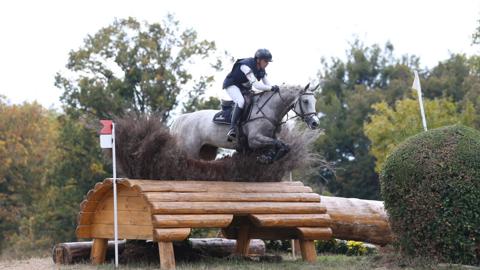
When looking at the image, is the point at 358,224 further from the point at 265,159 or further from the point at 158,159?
the point at 158,159

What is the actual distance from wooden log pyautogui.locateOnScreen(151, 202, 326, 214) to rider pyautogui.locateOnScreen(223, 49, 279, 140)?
1174 mm

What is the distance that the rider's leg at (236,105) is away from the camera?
34.4 ft

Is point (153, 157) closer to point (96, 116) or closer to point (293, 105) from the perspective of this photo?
point (293, 105)

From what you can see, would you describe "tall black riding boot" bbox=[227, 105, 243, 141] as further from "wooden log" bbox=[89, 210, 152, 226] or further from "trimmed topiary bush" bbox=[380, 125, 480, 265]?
"trimmed topiary bush" bbox=[380, 125, 480, 265]

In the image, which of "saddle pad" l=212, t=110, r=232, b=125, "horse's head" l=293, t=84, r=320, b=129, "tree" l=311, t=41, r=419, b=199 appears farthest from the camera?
"tree" l=311, t=41, r=419, b=199

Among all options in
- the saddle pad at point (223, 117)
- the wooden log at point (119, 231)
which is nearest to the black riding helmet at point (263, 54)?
the saddle pad at point (223, 117)

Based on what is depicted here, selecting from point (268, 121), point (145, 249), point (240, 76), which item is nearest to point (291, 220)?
point (268, 121)

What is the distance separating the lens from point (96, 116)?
29.0 metres

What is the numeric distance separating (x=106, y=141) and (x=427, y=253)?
4.72 meters

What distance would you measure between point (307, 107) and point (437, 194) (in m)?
2.54

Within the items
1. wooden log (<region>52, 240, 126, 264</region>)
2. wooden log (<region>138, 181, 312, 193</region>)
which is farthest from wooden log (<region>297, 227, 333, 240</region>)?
wooden log (<region>52, 240, 126, 264</region>)

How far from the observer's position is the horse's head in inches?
400

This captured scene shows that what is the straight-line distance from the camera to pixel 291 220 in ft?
34.5

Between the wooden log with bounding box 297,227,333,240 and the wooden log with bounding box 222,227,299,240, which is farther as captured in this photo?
the wooden log with bounding box 222,227,299,240
